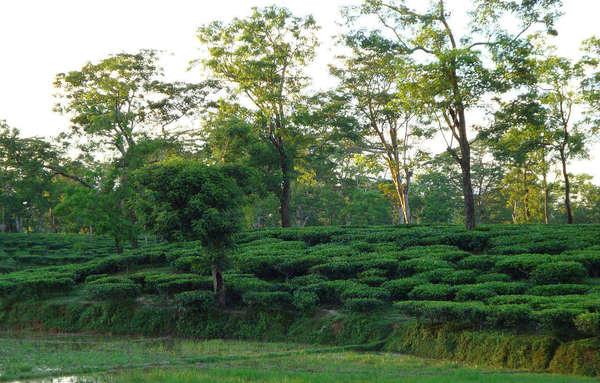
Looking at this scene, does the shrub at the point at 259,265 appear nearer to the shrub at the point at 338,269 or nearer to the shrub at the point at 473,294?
the shrub at the point at 338,269

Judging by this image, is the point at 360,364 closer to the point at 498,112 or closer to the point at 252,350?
the point at 252,350

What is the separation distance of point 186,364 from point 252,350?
1998mm

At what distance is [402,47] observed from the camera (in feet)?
66.4

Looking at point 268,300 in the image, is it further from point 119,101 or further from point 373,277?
point 119,101

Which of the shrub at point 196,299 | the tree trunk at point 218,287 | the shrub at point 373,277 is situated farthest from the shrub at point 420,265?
the shrub at point 196,299

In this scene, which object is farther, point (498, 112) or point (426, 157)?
point (426, 157)

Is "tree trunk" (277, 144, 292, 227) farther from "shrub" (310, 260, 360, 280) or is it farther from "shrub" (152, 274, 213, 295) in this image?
"shrub" (310, 260, 360, 280)

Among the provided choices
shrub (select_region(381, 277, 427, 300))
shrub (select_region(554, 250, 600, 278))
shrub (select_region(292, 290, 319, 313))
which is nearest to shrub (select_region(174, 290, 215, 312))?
shrub (select_region(292, 290, 319, 313))

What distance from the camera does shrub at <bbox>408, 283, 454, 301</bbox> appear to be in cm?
1130

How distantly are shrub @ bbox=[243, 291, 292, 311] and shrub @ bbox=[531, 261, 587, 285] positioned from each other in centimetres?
620

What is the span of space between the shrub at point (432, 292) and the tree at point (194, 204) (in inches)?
195

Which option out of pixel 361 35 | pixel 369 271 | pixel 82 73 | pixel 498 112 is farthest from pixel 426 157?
pixel 82 73

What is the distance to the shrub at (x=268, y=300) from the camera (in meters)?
12.9

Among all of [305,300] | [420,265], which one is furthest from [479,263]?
[305,300]
